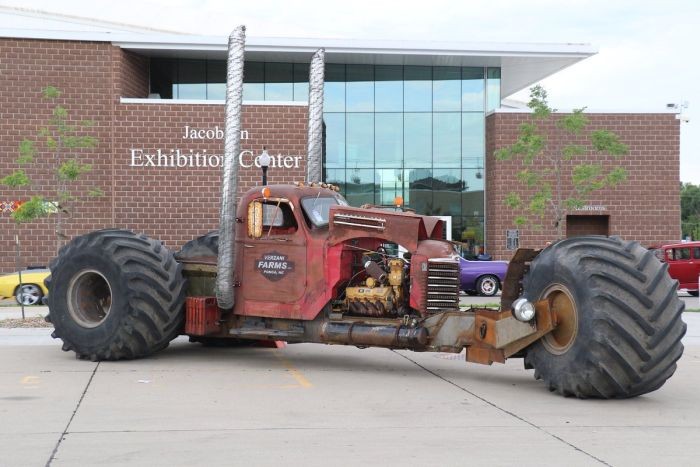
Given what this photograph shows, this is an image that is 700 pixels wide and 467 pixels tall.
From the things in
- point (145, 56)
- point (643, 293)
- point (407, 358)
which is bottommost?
point (407, 358)

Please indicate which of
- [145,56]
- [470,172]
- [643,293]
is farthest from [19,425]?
[470,172]

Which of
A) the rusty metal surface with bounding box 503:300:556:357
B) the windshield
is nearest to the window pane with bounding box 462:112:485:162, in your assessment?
the windshield

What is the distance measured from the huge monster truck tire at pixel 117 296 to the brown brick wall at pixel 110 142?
19.9 m

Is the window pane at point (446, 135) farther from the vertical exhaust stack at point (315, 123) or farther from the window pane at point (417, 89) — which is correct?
the vertical exhaust stack at point (315, 123)

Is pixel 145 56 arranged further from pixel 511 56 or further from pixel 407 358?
pixel 407 358

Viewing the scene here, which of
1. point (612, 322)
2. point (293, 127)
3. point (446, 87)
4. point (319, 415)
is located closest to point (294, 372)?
point (319, 415)

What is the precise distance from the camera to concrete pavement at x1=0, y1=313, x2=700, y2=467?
265 inches

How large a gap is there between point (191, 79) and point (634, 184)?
18.2 m

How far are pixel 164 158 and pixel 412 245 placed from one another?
76.5ft

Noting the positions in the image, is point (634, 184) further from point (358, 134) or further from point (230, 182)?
point (230, 182)

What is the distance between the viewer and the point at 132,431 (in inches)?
295

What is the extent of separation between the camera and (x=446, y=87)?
125 feet

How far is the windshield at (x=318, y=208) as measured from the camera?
1123cm

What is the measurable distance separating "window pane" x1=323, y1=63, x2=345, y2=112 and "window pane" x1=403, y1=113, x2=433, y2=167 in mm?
2809
